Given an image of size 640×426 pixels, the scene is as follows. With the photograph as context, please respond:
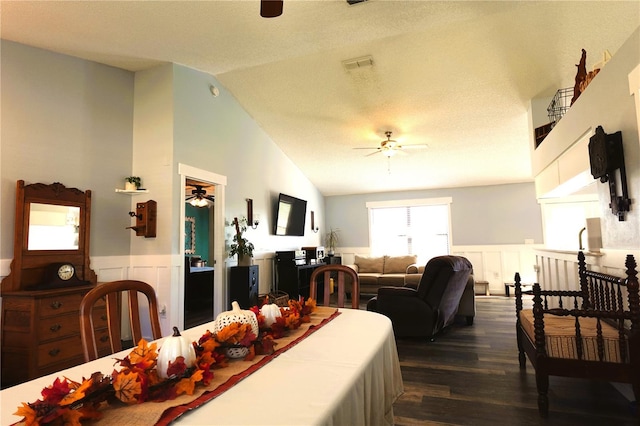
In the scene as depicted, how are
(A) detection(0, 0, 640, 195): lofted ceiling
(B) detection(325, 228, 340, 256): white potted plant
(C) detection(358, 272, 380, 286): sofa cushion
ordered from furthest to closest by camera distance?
(B) detection(325, 228, 340, 256): white potted plant, (C) detection(358, 272, 380, 286): sofa cushion, (A) detection(0, 0, 640, 195): lofted ceiling

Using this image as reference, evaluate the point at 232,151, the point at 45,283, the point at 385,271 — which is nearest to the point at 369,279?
the point at 385,271

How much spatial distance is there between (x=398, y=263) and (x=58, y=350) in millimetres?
5979

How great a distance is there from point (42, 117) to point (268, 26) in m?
2.33

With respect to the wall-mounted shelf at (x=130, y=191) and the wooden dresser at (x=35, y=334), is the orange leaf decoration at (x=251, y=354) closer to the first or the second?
the wooden dresser at (x=35, y=334)

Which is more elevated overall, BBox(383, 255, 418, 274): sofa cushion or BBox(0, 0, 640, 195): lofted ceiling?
BBox(0, 0, 640, 195): lofted ceiling

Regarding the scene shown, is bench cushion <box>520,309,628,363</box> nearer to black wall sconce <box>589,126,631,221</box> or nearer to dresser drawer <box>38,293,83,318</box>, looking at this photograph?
black wall sconce <box>589,126,631,221</box>

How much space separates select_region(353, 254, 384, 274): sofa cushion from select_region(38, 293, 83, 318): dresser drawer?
550 centimetres

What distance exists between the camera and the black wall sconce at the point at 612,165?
1.97 m

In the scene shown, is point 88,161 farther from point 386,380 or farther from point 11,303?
point 386,380

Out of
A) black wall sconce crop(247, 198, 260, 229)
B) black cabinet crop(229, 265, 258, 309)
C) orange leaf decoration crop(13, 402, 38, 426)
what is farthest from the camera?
black wall sconce crop(247, 198, 260, 229)

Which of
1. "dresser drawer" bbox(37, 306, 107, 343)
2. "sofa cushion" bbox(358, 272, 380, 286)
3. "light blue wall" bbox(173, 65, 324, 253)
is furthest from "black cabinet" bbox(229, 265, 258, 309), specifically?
"sofa cushion" bbox(358, 272, 380, 286)

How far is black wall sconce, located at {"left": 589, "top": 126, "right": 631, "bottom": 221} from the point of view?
197cm

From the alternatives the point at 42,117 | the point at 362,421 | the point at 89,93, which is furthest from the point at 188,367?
the point at 89,93

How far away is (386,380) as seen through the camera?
4.40 ft
